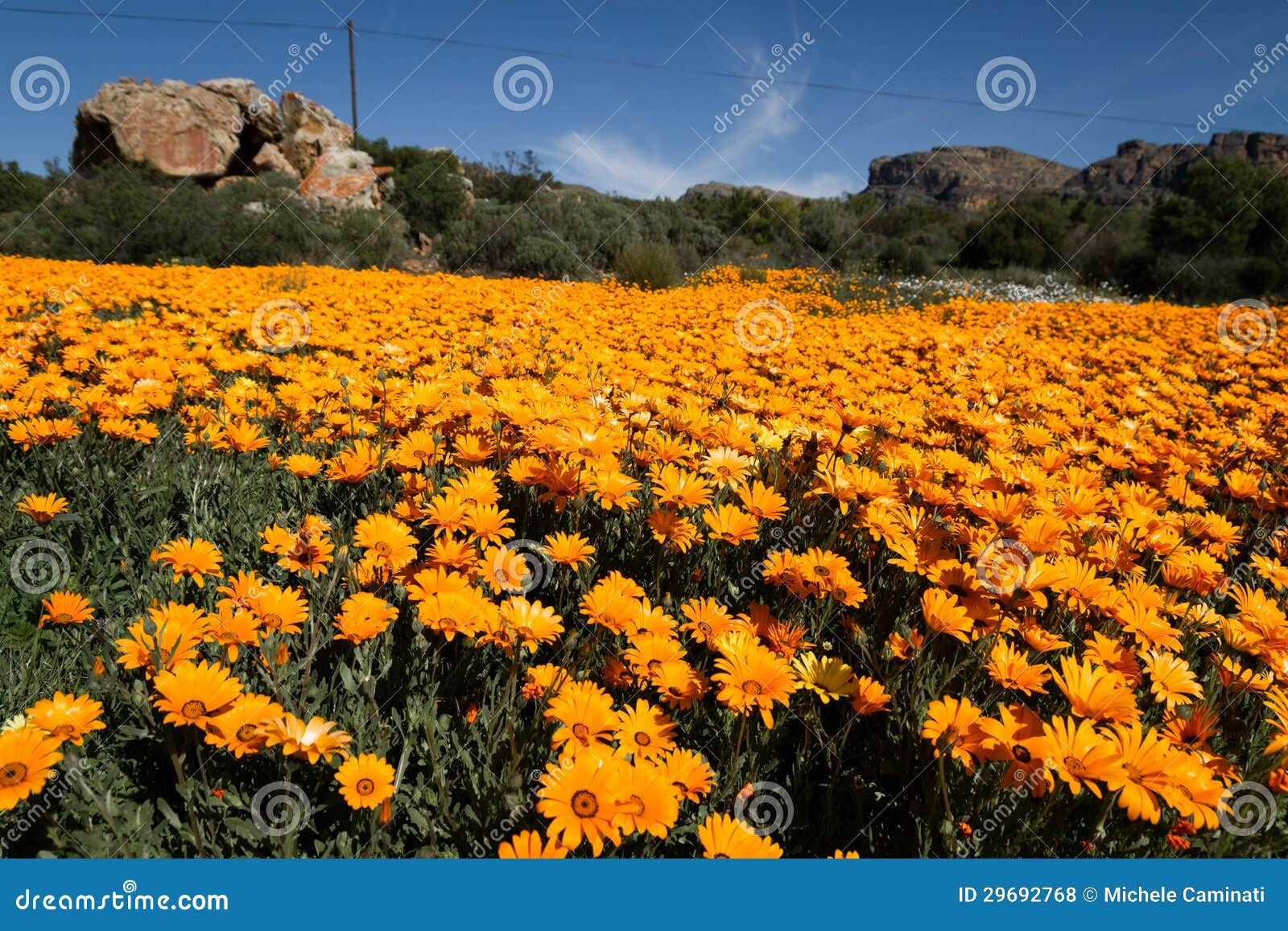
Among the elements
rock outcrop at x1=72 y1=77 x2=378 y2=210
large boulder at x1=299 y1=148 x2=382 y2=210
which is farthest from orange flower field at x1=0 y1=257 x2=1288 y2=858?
rock outcrop at x1=72 y1=77 x2=378 y2=210

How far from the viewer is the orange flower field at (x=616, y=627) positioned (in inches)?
51.4

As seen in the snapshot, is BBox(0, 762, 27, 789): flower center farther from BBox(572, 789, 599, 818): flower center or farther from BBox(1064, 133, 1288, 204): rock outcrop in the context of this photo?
BBox(1064, 133, 1288, 204): rock outcrop

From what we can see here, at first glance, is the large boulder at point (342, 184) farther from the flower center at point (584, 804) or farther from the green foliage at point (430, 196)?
the flower center at point (584, 804)

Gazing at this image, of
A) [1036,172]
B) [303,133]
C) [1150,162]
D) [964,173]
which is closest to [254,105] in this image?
[303,133]

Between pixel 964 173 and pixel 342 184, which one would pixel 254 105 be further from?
pixel 964 173

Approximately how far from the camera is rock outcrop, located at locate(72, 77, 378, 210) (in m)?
23.7

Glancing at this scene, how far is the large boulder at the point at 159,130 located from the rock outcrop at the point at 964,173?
3161 inches

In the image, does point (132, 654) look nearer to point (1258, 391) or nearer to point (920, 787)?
point (920, 787)

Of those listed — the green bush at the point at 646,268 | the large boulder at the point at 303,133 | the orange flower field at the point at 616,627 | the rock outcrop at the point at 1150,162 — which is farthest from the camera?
the rock outcrop at the point at 1150,162

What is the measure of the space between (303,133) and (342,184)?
849cm

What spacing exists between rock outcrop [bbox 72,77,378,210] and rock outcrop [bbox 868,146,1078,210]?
255ft

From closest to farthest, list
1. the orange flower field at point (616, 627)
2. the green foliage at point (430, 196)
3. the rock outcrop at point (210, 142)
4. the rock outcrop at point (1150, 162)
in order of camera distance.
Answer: the orange flower field at point (616, 627)
the rock outcrop at point (210, 142)
the green foliage at point (430, 196)
the rock outcrop at point (1150, 162)

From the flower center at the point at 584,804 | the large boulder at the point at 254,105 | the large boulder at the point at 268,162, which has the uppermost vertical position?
the large boulder at the point at 254,105

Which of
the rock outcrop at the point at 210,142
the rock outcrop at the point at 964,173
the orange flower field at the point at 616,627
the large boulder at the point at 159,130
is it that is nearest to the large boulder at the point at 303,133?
the rock outcrop at the point at 210,142
